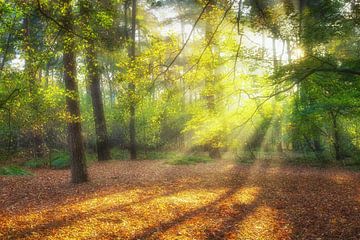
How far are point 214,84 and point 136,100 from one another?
4.27m

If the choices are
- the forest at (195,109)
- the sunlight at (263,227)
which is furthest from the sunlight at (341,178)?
the sunlight at (263,227)

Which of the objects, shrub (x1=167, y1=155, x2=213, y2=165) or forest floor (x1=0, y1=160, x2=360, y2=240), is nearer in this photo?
forest floor (x1=0, y1=160, x2=360, y2=240)

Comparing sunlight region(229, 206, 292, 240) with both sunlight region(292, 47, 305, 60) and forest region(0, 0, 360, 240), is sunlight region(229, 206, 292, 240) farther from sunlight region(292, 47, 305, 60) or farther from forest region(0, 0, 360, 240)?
sunlight region(292, 47, 305, 60)

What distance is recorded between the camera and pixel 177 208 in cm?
706

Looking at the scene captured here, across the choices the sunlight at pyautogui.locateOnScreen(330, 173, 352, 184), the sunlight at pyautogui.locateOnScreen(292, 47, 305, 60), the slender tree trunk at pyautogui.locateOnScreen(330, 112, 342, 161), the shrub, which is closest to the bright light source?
the sunlight at pyautogui.locateOnScreen(292, 47, 305, 60)

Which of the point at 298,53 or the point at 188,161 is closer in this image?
the point at 298,53

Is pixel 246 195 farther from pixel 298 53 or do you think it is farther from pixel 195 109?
pixel 195 109

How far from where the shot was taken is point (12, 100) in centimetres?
691

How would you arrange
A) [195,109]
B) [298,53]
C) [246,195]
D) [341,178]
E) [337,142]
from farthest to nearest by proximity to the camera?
[337,142] → [195,109] → [341,178] → [246,195] → [298,53]

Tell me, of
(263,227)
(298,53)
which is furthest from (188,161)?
(263,227)

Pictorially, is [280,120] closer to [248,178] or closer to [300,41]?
[248,178]

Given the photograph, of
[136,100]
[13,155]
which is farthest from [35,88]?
[13,155]

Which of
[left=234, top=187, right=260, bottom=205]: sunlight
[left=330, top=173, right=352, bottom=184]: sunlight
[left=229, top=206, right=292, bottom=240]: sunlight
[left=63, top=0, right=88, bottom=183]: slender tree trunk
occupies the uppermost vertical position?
[left=63, top=0, right=88, bottom=183]: slender tree trunk

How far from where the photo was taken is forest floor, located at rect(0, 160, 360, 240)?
5699mm
